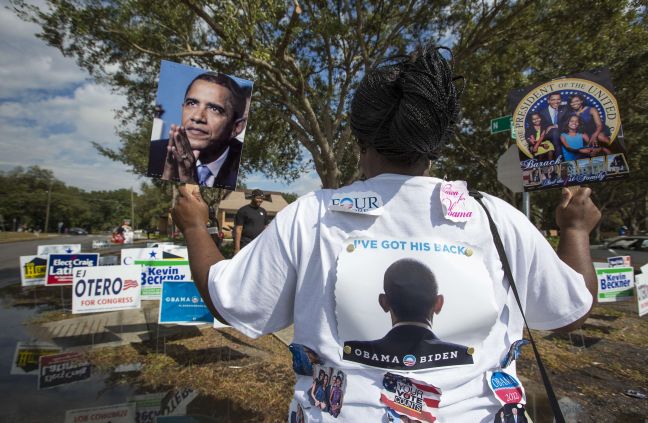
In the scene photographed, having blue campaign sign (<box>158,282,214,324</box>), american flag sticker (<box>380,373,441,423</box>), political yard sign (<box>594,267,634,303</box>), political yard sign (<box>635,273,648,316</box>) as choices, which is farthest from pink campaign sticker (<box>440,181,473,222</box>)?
political yard sign (<box>635,273,648,316</box>)

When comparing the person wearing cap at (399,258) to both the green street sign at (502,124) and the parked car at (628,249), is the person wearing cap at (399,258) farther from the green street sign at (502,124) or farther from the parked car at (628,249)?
the parked car at (628,249)

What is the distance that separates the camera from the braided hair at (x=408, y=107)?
3.50ft

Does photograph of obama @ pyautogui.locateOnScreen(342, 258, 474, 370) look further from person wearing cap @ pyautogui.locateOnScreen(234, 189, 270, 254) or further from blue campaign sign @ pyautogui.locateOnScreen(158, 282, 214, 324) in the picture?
person wearing cap @ pyautogui.locateOnScreen(234, 189, 270, 254)

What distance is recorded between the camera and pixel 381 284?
1021 millimetres

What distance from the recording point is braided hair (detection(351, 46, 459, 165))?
1.07 m

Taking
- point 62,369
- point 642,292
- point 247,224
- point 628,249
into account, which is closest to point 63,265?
point 247,224

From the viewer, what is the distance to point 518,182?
4.14 meters

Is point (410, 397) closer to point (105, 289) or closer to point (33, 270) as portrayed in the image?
point (105, 289)

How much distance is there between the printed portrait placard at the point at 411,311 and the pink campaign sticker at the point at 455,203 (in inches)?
4.6

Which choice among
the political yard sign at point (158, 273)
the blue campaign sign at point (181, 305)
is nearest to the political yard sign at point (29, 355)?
the political yard sign at point (158, 273)

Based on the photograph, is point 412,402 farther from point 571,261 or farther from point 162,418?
point 162,418

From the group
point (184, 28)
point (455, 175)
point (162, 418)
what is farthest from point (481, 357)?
point (455, 175)

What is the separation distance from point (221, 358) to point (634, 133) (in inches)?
654

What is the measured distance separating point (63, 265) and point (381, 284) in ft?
27.9
